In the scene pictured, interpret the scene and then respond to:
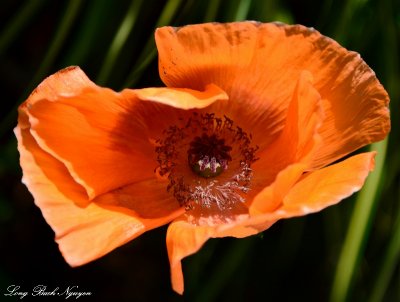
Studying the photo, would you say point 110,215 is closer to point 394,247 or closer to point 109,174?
point 109,174

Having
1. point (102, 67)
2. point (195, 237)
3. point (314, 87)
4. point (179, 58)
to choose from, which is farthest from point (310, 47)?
point (102, 67)

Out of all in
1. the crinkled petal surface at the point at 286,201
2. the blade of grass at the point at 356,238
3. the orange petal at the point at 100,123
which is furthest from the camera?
the blade of grass at the point at 356,238

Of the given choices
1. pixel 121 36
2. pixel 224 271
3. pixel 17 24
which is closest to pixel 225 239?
pixel 224 271

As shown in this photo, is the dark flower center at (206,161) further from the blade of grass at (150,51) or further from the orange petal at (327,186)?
the orange petal at (327,186)

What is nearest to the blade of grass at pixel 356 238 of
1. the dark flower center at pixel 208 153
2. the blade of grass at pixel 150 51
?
the dark flower center at pixel 208 153

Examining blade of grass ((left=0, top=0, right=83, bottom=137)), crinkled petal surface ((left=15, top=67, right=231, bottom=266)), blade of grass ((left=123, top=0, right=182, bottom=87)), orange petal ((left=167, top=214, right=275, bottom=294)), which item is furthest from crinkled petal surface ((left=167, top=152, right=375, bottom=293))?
blade of grass ((left=0, top=0, right=83, bottom=137))
